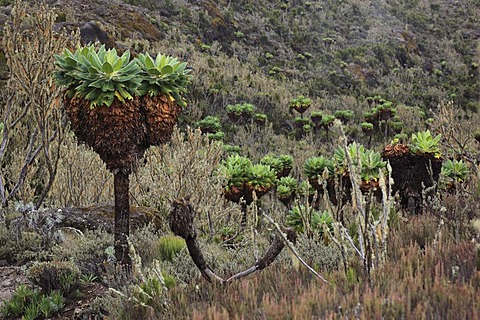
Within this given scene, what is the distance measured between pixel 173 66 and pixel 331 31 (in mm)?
29473

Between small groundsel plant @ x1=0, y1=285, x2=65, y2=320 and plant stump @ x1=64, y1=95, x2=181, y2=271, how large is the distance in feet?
2.13

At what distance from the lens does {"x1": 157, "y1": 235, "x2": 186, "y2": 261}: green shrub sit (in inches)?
183

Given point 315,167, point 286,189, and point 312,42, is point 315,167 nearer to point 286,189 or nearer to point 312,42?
point 286,189

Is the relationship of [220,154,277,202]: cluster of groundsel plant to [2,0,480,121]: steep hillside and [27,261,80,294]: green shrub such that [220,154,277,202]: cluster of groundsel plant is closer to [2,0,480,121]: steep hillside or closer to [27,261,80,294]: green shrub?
[27,261,80,294]: green shrub

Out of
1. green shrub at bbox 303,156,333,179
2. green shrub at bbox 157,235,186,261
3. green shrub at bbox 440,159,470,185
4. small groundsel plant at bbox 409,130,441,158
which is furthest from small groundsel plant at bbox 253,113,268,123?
green shrub at bbox 157,235,186,261

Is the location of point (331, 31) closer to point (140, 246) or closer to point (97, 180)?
point (97, 180)

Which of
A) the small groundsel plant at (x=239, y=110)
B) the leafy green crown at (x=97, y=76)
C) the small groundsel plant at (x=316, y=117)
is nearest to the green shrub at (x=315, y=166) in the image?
the leafy green crown at (x=97, y=76)

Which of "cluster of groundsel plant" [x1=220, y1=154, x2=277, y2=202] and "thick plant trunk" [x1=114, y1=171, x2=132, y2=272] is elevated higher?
"cluster of groundsel plant" [x1=220, y1=154, x2=277, y2=202]

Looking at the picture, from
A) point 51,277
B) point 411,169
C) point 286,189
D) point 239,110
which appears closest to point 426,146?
point 411,169

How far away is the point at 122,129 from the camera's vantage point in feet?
12.1

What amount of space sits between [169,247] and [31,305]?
1489 millimetres

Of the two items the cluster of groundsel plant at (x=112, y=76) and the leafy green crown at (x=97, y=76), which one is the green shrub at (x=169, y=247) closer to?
the cluster of groundsel plant at (x=112, y=76)

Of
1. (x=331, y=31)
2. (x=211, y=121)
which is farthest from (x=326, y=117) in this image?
(x=331, y=31)

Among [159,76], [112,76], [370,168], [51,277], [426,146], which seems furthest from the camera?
[426,146]
